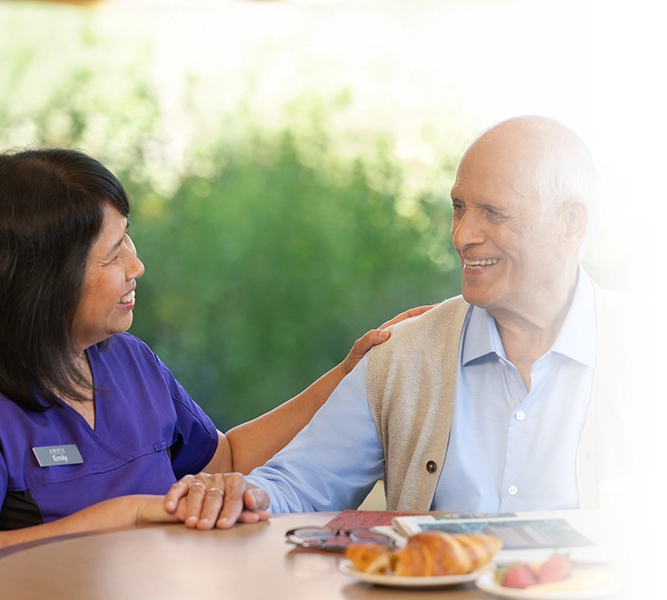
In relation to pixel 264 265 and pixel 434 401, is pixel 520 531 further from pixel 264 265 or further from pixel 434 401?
pixel 264 265

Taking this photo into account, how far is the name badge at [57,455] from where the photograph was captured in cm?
159

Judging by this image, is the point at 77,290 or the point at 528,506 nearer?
the point at 528,506

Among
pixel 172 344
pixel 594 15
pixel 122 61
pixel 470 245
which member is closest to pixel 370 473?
pixel 470 245

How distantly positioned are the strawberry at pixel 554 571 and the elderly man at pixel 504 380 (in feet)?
2.37

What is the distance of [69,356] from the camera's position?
5.83ft

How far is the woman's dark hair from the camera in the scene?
5.52 ft

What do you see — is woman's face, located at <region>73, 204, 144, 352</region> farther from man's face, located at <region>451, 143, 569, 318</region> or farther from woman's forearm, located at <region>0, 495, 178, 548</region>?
man's face, located at <region>451, 143, 569, 318</region>

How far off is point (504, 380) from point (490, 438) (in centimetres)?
12

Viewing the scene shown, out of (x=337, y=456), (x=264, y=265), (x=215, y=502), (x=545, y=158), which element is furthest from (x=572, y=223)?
(x=264, y=265)

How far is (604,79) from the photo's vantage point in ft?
11.5

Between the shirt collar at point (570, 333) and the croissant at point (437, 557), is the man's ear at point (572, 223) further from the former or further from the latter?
the croissant at point (437, 557)

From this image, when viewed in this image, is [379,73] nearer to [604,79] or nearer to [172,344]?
[604,79]

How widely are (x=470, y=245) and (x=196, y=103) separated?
3807 millimetres

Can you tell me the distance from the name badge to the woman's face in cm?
26
